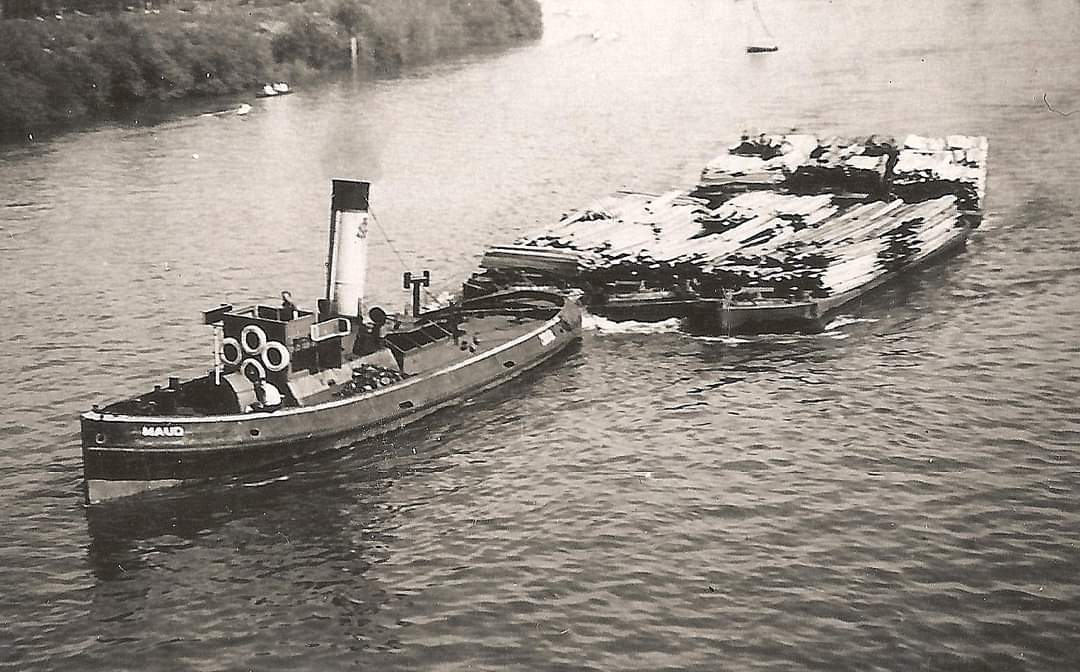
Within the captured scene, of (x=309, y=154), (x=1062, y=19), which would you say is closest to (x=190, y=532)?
(x=309, y=154)

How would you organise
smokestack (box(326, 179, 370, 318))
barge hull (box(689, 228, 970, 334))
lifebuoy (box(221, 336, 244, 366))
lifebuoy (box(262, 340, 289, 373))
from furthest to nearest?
barge hull (box(689, 228, 970, 334)) < smokestack (box(326, 179, 370, 318)) < lifebuoy (box(221, 336, 244, 366)) < lifebuoy (box(262, 340, 289, 373))

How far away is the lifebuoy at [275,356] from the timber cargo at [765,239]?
17446 millimetres

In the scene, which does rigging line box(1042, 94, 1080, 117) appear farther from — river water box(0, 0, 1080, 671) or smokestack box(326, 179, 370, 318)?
smokestack box(326, 179, 370, 318)

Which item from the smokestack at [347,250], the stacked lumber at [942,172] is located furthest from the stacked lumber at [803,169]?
the smokestack at [347,250]

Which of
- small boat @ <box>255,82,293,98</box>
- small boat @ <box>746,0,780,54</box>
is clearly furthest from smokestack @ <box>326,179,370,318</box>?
small boat @ <box>746,0,780,54</box>

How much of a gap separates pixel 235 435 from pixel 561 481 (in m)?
10.3

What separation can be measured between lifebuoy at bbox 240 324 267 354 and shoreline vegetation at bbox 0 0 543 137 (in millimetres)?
70642

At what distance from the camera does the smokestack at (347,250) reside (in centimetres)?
4403

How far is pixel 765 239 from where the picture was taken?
62031 millimetres

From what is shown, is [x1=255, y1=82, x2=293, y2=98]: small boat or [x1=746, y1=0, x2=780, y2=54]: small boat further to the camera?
[x1=746, y1=0, x2=780, y2=54]: small boat

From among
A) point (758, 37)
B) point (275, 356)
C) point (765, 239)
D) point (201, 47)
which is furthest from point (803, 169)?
point (758, 37)

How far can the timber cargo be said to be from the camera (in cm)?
5503

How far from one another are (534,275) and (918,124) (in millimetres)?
52029

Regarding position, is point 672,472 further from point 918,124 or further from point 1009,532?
point 918,124
